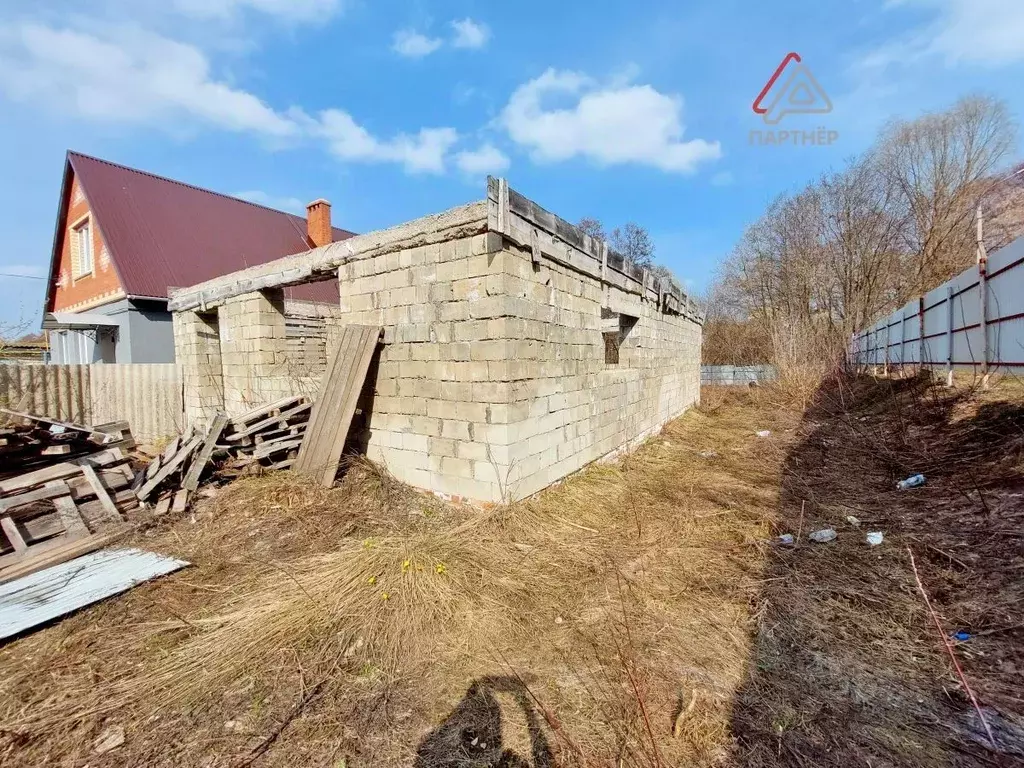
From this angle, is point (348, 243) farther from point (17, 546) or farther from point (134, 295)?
point (134, 295)

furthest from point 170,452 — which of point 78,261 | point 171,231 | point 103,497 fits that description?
point 78,261

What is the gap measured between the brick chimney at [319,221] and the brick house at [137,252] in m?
0.04

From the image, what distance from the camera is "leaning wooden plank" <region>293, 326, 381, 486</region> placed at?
508cm

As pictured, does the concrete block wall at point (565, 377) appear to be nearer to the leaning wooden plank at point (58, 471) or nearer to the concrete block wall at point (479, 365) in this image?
the concrete block wall at point (479, 365)

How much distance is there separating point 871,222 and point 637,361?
21.3m

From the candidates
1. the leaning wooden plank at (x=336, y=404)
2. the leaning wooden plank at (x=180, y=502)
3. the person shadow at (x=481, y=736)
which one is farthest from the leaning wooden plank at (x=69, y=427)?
the person shadow at (x=481, y=736)

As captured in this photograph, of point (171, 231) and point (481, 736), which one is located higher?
point (171, 231)

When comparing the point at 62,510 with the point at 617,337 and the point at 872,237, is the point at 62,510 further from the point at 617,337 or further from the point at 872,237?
the point at 872,237

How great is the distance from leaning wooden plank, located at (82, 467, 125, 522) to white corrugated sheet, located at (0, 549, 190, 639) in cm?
59

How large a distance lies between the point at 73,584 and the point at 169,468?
5.84 ft

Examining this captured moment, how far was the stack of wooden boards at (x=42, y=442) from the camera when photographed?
5020 mm

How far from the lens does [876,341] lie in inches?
610

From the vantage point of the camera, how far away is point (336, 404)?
5164 mm

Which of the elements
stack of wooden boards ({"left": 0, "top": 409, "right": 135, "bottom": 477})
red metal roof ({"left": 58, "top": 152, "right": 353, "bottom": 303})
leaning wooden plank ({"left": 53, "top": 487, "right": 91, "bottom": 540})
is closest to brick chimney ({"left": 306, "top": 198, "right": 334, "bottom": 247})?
red metal roof ({"left": 58, "top": 152, "right": 353, "bottom": 303})
